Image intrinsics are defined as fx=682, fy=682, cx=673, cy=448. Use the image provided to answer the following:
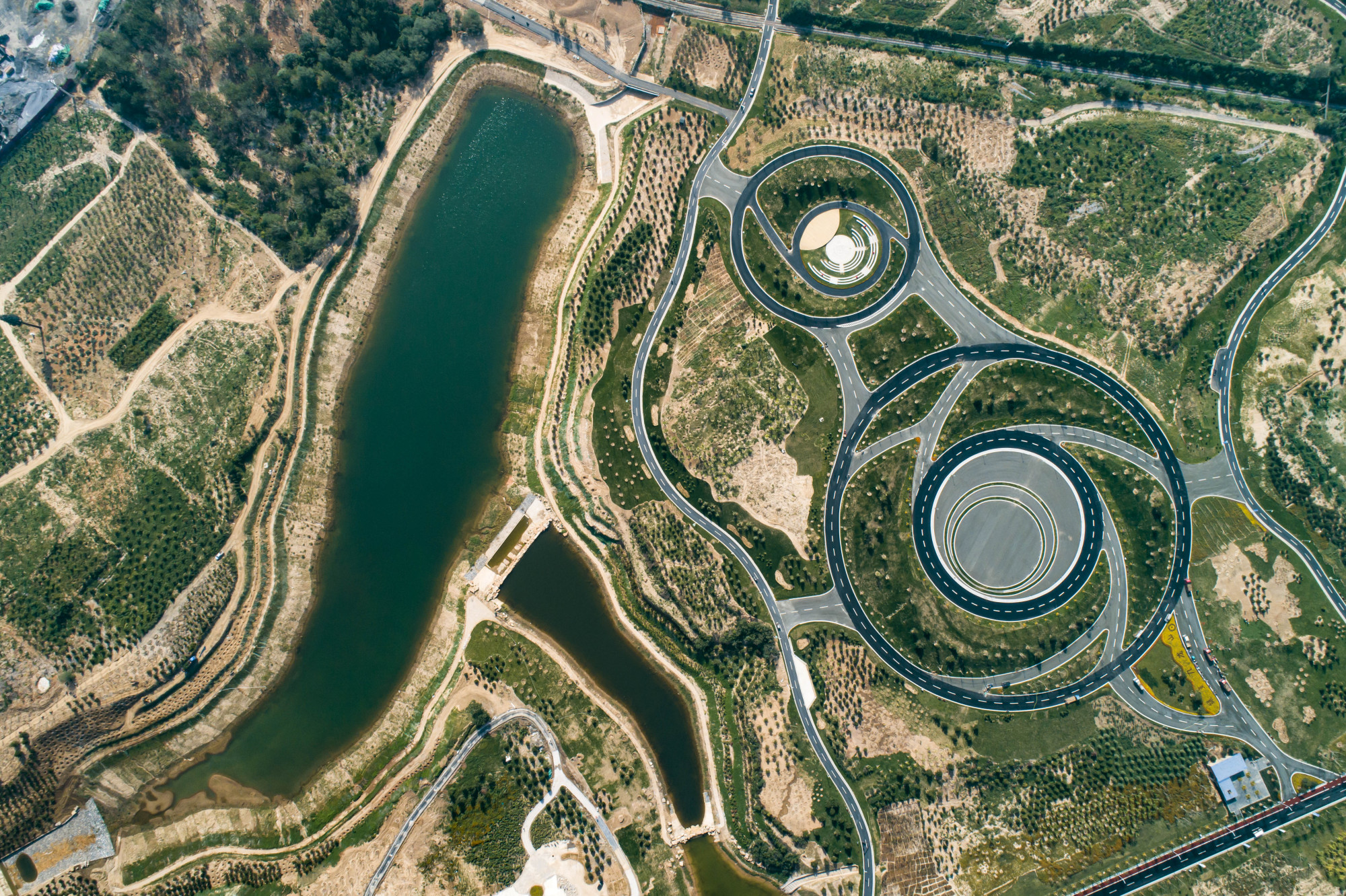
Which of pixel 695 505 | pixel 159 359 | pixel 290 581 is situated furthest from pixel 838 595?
pixel 159 359

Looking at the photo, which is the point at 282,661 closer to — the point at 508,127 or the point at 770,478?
the point at 770,478

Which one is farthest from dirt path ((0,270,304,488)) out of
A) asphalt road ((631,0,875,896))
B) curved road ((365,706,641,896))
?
curved road ((365,706,641,896))

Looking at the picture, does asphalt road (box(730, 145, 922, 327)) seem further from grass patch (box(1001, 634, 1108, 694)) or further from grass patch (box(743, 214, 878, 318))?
grass patch (box(1001, 634, 1108, 694))

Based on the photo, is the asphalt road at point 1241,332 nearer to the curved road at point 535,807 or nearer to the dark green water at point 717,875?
the dark green water at point 717,875

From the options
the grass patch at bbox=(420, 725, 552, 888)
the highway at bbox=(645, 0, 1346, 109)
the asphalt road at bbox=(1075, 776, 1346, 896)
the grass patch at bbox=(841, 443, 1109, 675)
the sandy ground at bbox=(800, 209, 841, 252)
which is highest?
the highway at bbox=(645, 0, 1346, 109)

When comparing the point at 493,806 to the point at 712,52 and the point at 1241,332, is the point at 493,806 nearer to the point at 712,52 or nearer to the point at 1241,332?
the point at 712,52

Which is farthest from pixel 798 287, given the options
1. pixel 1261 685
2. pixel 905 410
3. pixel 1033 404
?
pixel 1261 685
